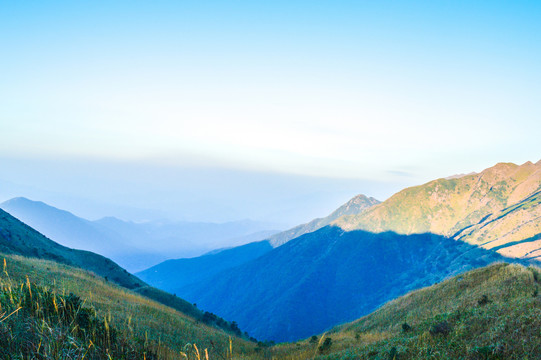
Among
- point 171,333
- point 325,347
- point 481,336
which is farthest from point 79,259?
point 481,336

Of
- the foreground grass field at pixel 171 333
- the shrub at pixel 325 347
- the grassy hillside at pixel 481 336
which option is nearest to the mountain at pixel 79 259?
the foreground grass field at pixel 171 333

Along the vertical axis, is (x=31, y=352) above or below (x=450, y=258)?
above

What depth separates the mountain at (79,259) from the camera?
2042 inches

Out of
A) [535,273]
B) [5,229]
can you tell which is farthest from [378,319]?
[5,229]

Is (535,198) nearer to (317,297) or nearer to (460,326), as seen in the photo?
(317,297)

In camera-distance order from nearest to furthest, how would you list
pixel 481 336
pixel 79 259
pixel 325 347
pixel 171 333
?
pixel 481 336 < pixel 325 347 < pixel 171 333 < pixel 79 259

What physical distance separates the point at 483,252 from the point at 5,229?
20818 cm

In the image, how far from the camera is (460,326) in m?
11.8

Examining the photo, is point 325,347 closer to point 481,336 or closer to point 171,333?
point 481,336

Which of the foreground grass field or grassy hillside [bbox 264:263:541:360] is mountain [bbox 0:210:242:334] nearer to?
the foreground grass field

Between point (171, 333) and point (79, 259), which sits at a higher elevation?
point (171, 333)

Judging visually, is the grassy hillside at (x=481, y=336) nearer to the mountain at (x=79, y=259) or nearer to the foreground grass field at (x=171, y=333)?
the foreground grass field at (x=171, y=333)

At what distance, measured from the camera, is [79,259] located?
7300cm

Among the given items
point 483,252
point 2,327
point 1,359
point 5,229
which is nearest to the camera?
point 1,359
